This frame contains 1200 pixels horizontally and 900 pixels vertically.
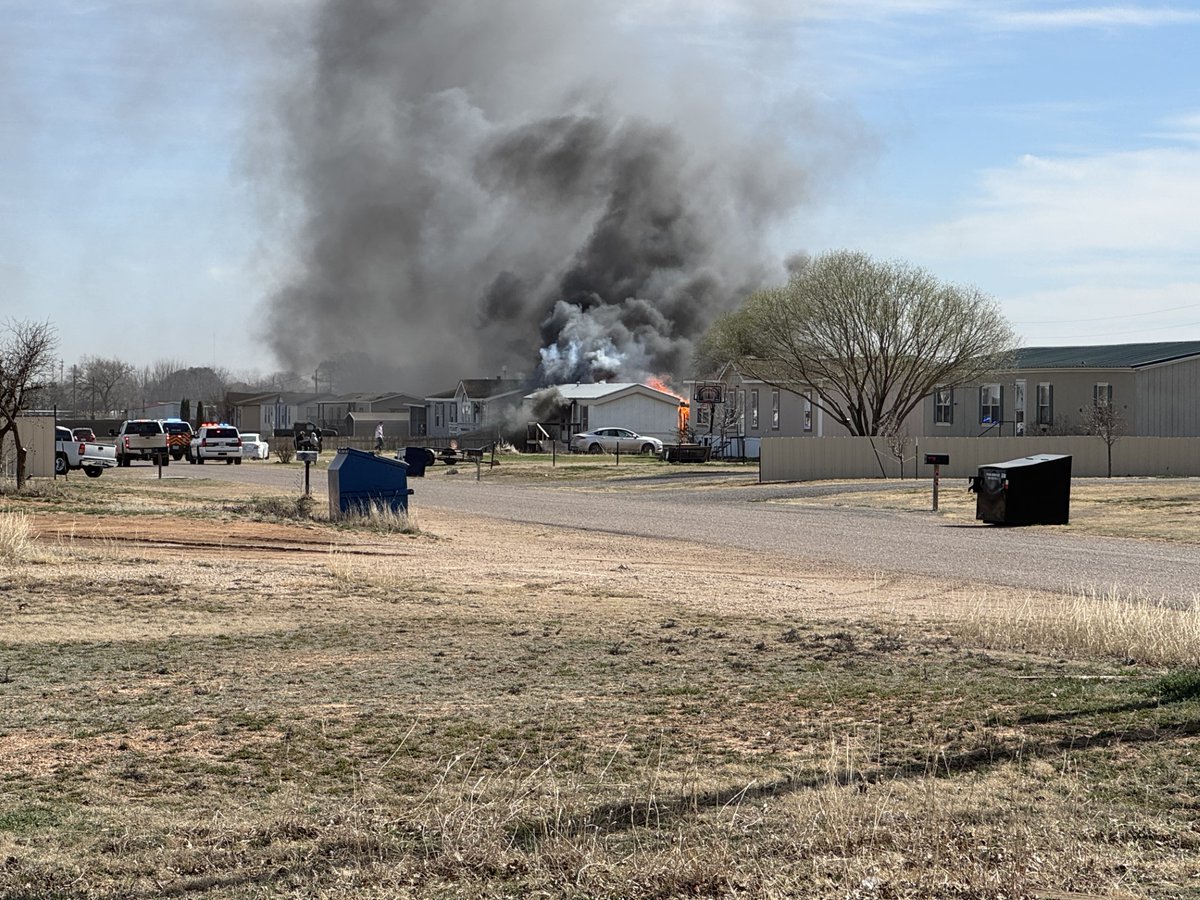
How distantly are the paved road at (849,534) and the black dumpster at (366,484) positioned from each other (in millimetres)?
3656

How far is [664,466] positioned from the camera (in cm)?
5697

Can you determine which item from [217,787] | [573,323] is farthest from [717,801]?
[573,323]

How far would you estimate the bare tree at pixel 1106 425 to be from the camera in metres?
44.4

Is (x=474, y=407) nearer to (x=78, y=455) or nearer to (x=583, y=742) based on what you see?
(x=78, y=455)

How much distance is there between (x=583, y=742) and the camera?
301 inches

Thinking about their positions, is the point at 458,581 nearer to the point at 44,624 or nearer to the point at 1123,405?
the point at 44,624

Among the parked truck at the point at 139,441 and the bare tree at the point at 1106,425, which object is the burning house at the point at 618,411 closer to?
the parked truck at the point at 139,441

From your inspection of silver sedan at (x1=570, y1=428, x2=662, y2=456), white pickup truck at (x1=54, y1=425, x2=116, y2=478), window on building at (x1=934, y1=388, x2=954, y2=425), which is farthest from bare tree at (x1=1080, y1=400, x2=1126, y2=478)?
white pickup truck at (x1=54, y1=425, x2=116, y2=478)

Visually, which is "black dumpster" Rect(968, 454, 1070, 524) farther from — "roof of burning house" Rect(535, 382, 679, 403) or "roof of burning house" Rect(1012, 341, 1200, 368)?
"roof of burning house" Rect(535, 382, 679, 403)

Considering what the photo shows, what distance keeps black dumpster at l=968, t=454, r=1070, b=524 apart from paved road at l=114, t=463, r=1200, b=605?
23.1 inches

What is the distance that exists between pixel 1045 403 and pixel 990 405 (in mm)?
2081

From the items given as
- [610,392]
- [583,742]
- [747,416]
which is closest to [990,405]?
[747,416]

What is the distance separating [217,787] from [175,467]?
50532mm

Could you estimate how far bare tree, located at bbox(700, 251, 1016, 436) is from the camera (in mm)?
50281
